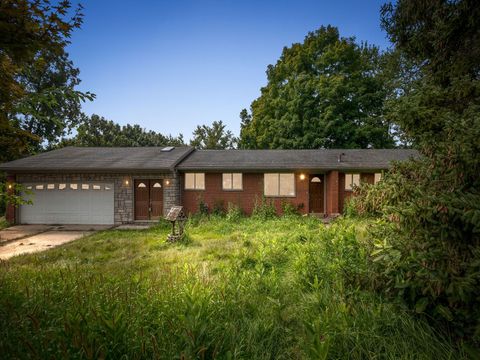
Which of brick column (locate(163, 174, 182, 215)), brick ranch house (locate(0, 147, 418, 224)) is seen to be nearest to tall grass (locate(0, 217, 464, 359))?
brick column (locate(163, 174, 182, 215))

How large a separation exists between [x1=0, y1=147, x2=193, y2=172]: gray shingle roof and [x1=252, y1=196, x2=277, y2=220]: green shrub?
5.29 meters

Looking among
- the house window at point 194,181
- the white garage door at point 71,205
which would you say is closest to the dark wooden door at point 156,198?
the house window at point 194,181

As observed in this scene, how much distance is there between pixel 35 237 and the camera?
10664 millimetres

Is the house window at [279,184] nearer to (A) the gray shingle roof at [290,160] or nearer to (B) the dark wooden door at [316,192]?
(A) the gray shingle roof at [290,160]

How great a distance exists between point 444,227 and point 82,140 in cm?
3838

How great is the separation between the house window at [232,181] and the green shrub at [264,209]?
1.36m

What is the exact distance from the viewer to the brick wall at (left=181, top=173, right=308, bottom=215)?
14914 millimetres

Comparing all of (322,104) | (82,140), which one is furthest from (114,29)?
(322,104)

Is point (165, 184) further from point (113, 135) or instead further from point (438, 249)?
point (113, 135)

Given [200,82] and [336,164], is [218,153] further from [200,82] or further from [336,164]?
[200,82]

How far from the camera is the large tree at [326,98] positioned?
23.4 meters

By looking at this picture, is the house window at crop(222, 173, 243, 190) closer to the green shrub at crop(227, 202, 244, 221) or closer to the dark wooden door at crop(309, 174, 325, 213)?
the green shrub at crop(227, 202, 244, 221)

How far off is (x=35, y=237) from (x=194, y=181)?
25.7 feet

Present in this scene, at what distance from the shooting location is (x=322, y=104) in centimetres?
2378
